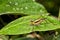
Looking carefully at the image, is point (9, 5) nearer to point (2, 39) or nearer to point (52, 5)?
point (2, 39)

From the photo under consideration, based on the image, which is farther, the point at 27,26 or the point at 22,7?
the point at 22,7

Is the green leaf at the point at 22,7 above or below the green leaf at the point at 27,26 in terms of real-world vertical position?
above

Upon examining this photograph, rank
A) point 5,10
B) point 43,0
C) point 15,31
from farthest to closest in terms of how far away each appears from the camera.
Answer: point 43,0
point 5,10
point 15,31

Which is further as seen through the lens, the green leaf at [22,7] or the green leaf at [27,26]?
the green leaf at [22,7]

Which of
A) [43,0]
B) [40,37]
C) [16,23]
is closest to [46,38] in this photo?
[40,37]
